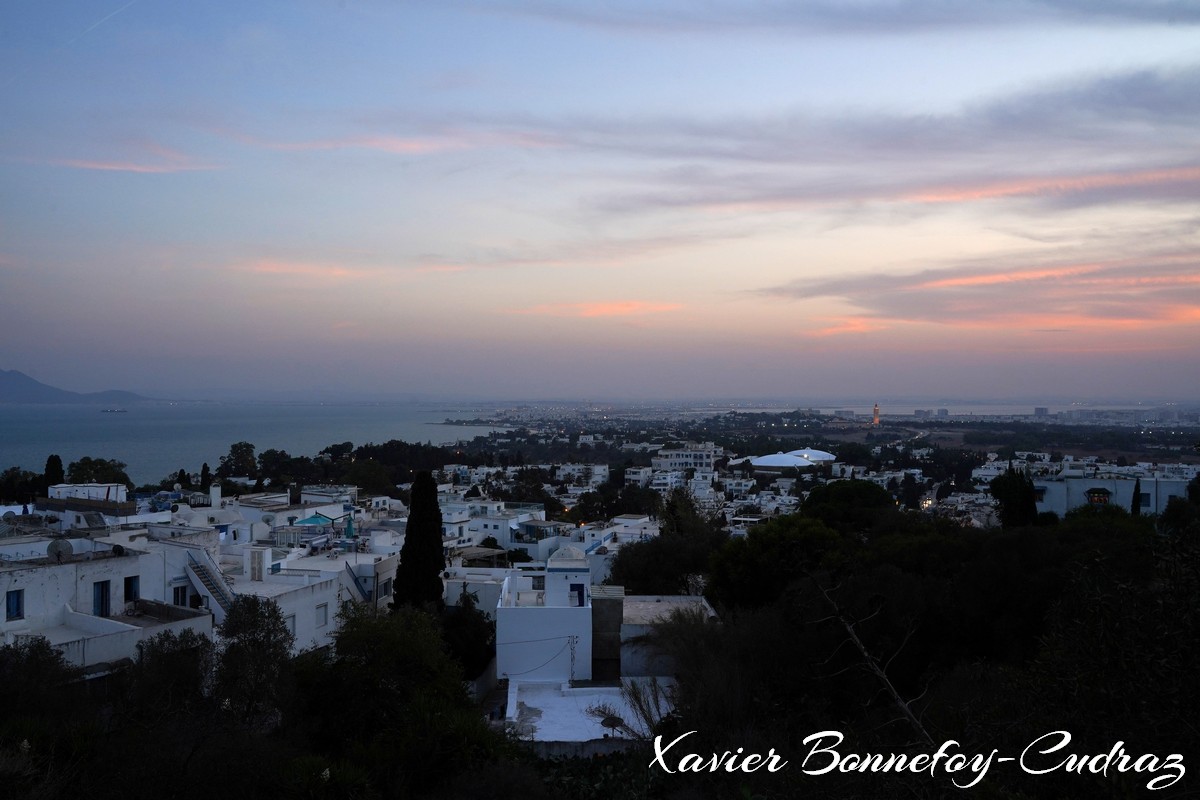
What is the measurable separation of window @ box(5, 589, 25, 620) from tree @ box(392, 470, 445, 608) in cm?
577

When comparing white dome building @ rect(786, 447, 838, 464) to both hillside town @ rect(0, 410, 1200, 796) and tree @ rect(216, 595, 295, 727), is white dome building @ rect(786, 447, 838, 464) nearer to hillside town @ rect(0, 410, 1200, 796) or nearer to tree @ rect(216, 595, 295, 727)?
hillside town @ rect(0, 410, 1200, 796)

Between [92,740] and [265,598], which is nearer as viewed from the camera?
[92,740]

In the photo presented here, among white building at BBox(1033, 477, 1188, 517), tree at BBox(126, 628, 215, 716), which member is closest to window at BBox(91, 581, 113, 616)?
tree at BBox(126, 628, 215, 716)

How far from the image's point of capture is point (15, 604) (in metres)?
10.4

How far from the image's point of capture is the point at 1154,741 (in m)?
3.90

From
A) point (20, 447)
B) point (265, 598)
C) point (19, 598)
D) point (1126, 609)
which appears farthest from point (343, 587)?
point (20, 447)

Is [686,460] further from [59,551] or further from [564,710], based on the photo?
[59,551]

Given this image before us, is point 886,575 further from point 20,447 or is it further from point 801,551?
point 20,447

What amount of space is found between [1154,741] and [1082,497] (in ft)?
90.6

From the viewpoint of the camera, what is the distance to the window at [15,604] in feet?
33.8

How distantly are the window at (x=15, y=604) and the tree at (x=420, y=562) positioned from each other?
18.9ft

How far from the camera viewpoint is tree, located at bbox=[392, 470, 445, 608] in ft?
49.6

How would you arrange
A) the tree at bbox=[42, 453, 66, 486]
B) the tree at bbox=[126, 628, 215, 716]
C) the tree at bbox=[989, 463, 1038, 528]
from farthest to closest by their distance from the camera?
the tree at bbox=[42, 453, 66, 486] → the tree at bbox=[989, 463, 1038, 528] → the tree at bbox=[126, 628, 215, 716]

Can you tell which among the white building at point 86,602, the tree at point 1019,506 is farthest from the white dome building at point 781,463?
the white building at point 86,602
